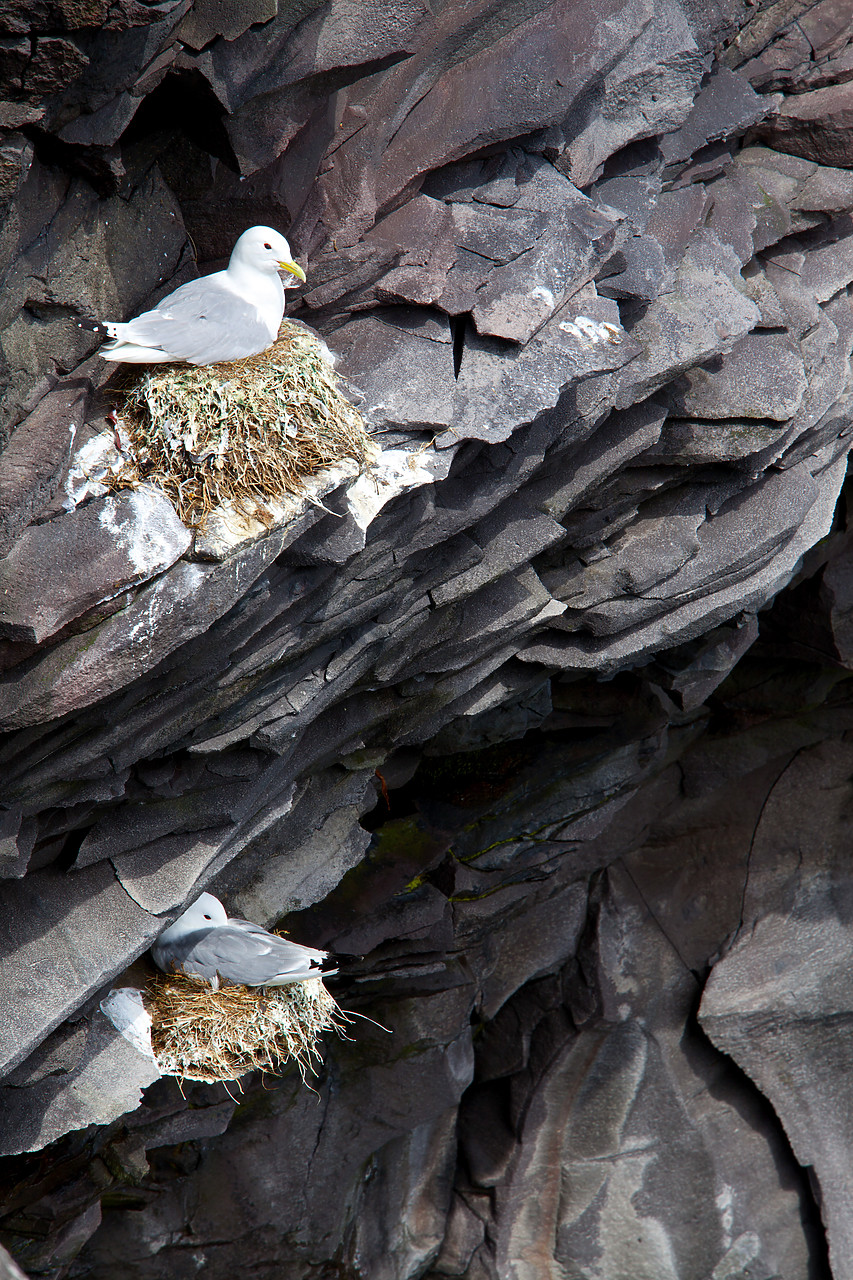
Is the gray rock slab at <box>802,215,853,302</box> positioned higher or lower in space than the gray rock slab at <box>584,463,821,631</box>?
higher

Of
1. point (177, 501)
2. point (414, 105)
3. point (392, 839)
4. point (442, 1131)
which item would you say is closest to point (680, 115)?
point (414, 105)

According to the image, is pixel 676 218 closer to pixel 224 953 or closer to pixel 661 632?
pixel 661 632

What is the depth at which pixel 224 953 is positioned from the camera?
18.3ft

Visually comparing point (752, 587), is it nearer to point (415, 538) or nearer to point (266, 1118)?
point (415, 538)

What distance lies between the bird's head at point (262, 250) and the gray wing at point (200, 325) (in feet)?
0.53

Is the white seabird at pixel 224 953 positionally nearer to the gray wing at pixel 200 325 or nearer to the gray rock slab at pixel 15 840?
the gray rock slab at pixel 15 840

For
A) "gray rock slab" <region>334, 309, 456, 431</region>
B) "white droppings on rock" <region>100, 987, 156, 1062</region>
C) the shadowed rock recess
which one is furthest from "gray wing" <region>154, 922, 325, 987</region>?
"gray rock slab" <region>334, 309, 456, 431</region>

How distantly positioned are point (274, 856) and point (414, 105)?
14.2 feet

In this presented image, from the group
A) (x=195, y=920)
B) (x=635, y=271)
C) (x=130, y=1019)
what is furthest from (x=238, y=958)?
(x=635, y=271)

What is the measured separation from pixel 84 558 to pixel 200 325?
89 centimetres

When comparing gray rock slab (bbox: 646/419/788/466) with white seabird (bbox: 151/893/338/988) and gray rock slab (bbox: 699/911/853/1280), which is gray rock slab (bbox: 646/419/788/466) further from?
gray rock slab (bbox: 699/911/853/1280)

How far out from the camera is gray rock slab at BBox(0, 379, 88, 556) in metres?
3.54

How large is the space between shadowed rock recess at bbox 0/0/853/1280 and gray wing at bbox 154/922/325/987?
45cm

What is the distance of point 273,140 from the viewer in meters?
3.91
